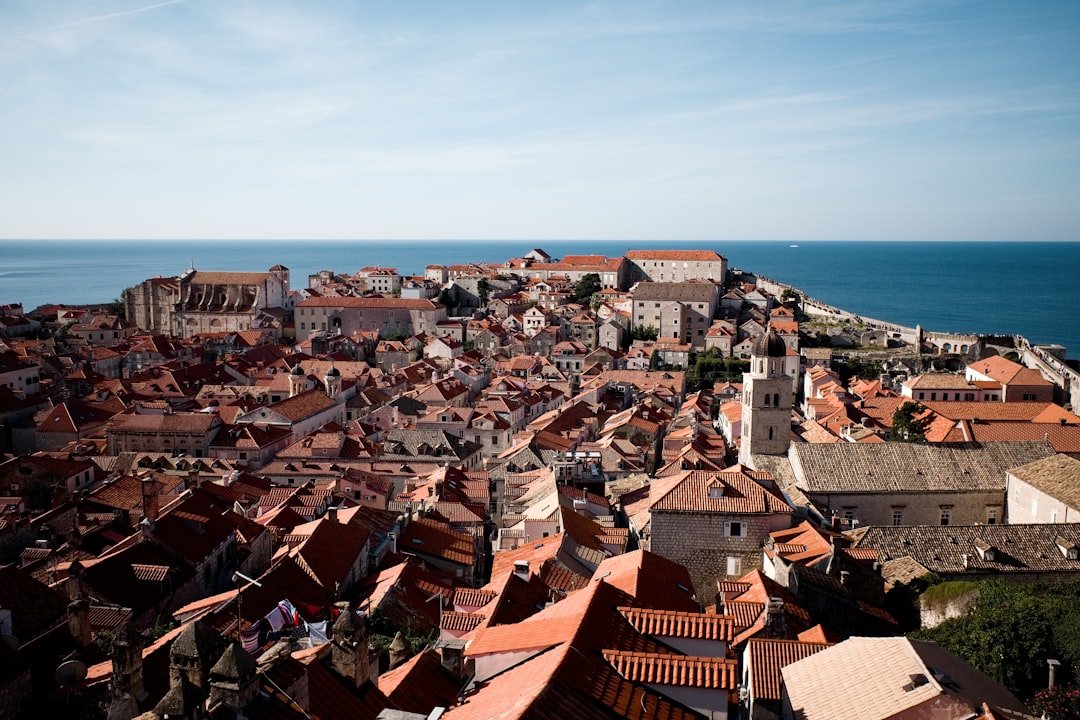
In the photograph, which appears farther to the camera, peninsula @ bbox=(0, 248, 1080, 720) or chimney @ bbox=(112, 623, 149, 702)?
peninsula @ bbox=(0, 248, 1080, 720)

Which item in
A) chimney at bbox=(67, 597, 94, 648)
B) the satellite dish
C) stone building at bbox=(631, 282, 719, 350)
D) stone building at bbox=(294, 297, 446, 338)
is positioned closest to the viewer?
the satellite dish

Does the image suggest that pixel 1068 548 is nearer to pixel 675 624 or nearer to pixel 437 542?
pixel 675 624

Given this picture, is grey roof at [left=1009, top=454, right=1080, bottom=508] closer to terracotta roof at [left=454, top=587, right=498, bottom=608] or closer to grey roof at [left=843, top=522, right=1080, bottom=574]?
grey roof at [left=843, top=522, right=1080, bottom=574]

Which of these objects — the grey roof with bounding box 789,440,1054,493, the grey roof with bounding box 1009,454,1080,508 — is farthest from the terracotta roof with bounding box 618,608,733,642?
the grey roof with bounding box 1009,454,1080,508

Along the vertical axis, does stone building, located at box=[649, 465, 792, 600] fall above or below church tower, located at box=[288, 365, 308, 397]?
above

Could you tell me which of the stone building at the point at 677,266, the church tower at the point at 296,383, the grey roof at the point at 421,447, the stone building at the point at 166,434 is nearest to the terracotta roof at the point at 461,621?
the grey roof at the point at 421,447

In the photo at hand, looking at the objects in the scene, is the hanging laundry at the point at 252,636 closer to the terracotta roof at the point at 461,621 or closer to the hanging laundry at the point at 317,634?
the hanging laundry at the point at 317,634
